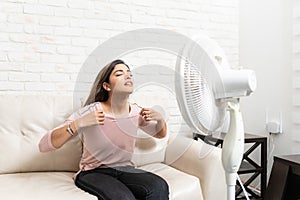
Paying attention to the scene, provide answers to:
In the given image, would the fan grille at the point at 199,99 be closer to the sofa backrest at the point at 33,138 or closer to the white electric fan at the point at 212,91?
the white electric fan at the point at 212,91

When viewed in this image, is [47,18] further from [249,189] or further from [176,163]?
[249,189]

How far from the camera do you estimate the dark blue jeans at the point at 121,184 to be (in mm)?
1495

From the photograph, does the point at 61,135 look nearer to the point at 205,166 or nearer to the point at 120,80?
the point at 120,80

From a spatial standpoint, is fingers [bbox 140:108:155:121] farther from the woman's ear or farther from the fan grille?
the fan grille

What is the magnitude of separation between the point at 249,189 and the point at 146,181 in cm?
110

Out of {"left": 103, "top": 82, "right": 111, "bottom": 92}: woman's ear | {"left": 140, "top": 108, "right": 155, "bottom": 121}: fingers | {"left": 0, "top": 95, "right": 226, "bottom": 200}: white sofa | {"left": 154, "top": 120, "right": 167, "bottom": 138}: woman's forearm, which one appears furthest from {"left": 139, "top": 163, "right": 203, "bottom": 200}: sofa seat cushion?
{"left": 103, "top": 82, "right": 111, "bottom": 92}: woman's ear

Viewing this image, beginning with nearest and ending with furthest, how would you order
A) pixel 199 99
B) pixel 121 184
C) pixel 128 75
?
pixel 199 99, pixel 121 184, pixel 128 75

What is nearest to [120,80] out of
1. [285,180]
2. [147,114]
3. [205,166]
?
[147,114]

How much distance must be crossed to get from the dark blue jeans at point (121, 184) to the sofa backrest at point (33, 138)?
0.30 m

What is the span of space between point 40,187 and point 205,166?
2.66 ft

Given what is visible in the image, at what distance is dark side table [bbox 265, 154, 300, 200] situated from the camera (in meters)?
1.69

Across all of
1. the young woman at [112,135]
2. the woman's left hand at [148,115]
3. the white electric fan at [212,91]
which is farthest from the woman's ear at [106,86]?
the white electric fan at [212,91]

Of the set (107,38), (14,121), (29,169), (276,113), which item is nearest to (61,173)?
(29,169)

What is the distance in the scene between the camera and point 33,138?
1.95 metres
